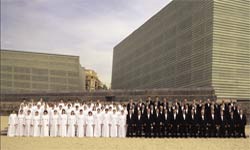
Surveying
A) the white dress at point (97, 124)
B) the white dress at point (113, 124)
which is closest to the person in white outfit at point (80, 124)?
the white dress at point (97, 124)

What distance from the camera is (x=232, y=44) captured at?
28.3 meters

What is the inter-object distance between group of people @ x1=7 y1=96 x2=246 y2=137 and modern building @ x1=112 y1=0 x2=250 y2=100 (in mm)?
11309

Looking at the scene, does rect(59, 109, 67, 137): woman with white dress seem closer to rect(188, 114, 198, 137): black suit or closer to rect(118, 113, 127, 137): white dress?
rect(118, 113, 127, 137): white dress

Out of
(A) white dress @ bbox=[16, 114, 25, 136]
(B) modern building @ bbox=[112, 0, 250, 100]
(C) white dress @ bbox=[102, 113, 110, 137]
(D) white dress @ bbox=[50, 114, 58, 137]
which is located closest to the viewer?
(C) white dress @ bbox=[102, 113, 110, 137]

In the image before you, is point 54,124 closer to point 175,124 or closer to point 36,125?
point 36,125

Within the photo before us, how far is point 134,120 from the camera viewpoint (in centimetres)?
1603

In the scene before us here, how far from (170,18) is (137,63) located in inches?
478

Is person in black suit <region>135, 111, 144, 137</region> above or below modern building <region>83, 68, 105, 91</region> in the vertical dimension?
below

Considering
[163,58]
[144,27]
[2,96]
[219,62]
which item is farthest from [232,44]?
[144,27]

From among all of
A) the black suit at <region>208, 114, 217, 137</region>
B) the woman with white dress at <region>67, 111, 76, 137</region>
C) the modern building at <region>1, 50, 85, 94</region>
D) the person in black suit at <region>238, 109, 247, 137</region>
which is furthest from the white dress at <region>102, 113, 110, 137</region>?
the modern building at <region>1, 50, 85, 94</region>

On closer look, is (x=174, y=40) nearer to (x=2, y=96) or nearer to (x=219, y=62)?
(x=219, y=62)

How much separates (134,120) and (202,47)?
15.3m

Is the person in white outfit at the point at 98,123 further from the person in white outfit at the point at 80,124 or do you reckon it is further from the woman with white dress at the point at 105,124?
the person in white outfit at the point at 80,124

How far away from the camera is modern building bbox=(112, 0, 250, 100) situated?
27859mm
